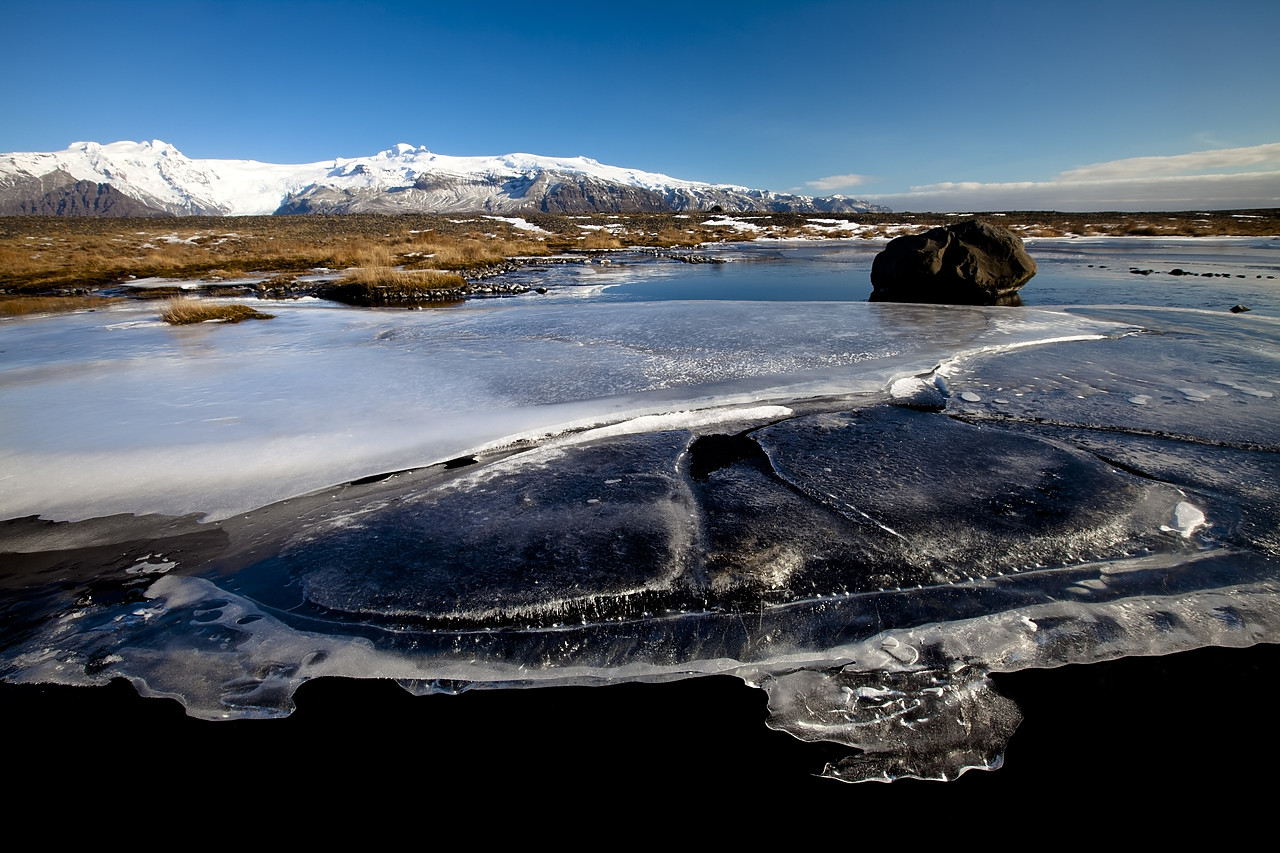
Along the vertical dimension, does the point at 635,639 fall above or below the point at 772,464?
below

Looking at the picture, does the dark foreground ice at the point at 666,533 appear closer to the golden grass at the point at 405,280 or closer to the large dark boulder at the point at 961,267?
the large dark boulder at the point at 961,267

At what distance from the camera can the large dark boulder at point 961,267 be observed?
10.6 metres

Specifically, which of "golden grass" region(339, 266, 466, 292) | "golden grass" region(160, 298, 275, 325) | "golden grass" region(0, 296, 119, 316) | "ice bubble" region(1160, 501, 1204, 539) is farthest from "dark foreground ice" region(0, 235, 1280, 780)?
"golden grass" region(0, 296, 119, 316)

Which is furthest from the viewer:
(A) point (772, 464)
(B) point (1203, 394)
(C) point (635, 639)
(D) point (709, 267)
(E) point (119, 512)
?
(D) point (709, 267)

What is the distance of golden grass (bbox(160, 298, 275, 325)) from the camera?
31.8ft

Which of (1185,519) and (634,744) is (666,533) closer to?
(634,744)

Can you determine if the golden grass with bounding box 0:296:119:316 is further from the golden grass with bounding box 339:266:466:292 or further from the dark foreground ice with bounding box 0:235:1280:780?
the dark foreground ice with bounding box 0:235:1280:780

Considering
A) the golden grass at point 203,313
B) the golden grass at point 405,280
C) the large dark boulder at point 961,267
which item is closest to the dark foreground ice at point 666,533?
the golden grass at point 203,313

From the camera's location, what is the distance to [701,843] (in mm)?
1370

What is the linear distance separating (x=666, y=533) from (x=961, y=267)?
10.7 m

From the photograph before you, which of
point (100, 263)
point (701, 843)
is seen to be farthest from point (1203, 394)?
point (100, 263)

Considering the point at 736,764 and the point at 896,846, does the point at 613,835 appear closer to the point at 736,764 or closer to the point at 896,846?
the point at 736,764

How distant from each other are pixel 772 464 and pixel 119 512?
149 inches

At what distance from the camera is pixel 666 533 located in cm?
270
